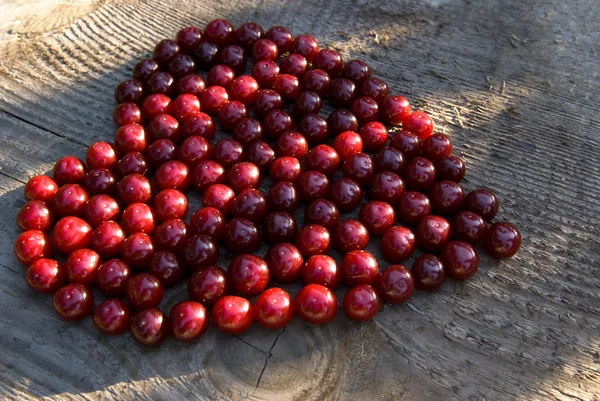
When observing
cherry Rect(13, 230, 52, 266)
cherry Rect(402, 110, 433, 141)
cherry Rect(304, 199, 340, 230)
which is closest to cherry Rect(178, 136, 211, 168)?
cherry Rect(304, 199, 340, 230)

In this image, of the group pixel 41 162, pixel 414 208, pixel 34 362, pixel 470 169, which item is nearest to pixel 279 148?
pixel 414 208

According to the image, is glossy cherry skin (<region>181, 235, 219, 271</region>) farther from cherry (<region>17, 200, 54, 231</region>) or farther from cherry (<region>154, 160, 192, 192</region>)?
cherry (<region>17, 200, 54, 231</region>)

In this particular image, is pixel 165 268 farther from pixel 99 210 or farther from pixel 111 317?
pixel 99 210

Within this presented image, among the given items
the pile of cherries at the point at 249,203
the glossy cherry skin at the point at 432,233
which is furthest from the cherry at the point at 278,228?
the glossy cherry skin at the point at 432,233

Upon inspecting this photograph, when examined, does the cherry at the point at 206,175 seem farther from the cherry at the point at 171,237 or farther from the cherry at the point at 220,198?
the cherry at the point at 171,237

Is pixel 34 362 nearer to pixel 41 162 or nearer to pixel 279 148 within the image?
pixel 41 162
